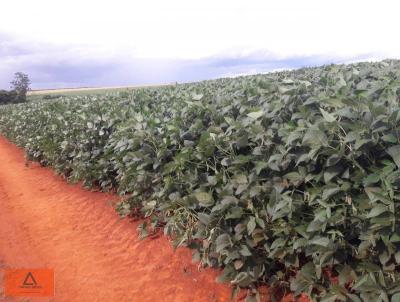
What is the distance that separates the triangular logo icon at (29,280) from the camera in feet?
14.5

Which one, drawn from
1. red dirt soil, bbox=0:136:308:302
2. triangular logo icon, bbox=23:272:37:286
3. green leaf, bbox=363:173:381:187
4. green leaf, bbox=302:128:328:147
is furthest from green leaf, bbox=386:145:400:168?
triangular logo icon, bbox=23:272:37:286

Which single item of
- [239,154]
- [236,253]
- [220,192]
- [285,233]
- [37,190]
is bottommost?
[37,190]

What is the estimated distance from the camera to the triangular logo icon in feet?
14.5

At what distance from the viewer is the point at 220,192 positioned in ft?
11.5

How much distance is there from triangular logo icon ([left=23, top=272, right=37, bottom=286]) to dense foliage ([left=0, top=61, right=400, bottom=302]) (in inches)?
49.5

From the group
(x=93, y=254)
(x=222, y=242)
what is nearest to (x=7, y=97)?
(x=93, y=254)

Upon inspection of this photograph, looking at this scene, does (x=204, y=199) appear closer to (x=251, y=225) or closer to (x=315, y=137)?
(x=251, y=225)

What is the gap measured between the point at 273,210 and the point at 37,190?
21.3 feet

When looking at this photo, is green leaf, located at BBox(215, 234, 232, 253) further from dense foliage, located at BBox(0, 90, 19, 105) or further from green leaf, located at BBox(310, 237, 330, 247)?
dense foliage, located at BBox(0, 90, 19, 105)

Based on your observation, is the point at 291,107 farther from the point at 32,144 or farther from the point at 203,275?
the point at 32,144

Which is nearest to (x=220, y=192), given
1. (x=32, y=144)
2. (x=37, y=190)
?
(x=37, y=190)

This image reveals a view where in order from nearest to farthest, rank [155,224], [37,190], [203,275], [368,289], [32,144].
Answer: [368,289] < [203,275] < [155,224] < [37,190] < [32,144]

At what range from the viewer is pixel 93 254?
16.3ft

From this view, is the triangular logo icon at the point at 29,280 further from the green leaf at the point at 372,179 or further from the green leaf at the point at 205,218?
the green leaf at the point at 372,179
